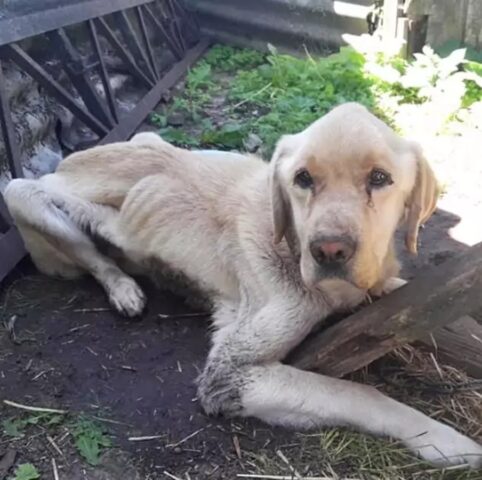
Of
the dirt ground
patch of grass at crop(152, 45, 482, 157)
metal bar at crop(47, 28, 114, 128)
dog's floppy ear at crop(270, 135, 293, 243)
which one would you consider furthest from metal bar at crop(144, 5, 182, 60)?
dog's floppy ear at crop(270, 135, 293, 243)

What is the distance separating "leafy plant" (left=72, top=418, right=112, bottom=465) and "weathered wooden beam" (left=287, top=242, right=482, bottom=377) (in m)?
0.92

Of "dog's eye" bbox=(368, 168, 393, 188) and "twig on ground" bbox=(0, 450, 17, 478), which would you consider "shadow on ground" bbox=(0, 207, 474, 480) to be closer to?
"twig on ground" bbox=(0, 450, 17, 478)

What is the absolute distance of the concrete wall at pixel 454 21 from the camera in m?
8.34

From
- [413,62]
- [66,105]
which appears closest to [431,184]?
[66,105]

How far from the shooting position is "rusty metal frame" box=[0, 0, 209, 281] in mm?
5246

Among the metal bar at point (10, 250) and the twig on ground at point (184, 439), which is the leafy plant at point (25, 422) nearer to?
the twig on ground at point (184, 439)

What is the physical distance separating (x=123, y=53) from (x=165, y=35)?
63.6 inches

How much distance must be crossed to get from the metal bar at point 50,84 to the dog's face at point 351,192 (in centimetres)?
256

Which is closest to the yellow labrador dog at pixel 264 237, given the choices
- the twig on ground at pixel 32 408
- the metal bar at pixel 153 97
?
the twig on ground at pixel 32 408

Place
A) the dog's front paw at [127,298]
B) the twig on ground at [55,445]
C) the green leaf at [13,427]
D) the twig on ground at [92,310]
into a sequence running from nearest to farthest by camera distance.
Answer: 1. the twig on ground at [55,445]
2. the green leaf at [13,427]
3. the dog's front paw at [127,298]
4. the twig on ground at [92,310]

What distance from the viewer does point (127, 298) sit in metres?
4.62

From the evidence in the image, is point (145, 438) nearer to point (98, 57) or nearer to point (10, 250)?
point (10, 250)

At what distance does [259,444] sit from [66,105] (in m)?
3.41

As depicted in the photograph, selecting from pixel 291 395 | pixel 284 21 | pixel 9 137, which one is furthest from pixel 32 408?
pixel 284 21
